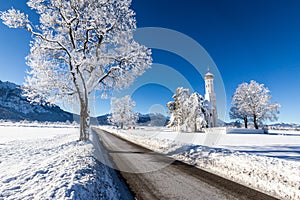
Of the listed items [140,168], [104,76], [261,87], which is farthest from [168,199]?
[261,87]

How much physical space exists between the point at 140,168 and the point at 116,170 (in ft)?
3.80

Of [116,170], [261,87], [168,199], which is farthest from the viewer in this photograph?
[261,87]

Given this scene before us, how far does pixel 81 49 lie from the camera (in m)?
16.1

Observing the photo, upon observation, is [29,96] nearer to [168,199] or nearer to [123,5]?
[123,5]

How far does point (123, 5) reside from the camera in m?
15.3

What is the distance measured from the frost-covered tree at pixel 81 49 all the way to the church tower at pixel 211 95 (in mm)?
38555

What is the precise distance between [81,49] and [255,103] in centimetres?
4100

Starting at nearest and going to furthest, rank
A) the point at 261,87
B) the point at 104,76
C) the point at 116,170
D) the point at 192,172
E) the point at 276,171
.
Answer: the point at 276,171, the point at 192,172, the point at 116,170, the point at 104,76, the point at 261,87

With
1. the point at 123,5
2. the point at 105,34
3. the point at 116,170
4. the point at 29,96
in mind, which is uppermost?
the point at 123,5

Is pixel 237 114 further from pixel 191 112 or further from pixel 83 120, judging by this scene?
pixel 83 120

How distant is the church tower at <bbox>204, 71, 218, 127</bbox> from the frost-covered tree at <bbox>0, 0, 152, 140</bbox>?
38555 mm

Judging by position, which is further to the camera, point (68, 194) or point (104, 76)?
point (104, 76)

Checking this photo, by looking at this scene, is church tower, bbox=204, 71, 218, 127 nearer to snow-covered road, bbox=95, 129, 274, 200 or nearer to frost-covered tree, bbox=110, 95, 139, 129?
frost-covered tree, bbox=110, 95, 139, 129

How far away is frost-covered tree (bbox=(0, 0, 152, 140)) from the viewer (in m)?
14.1
